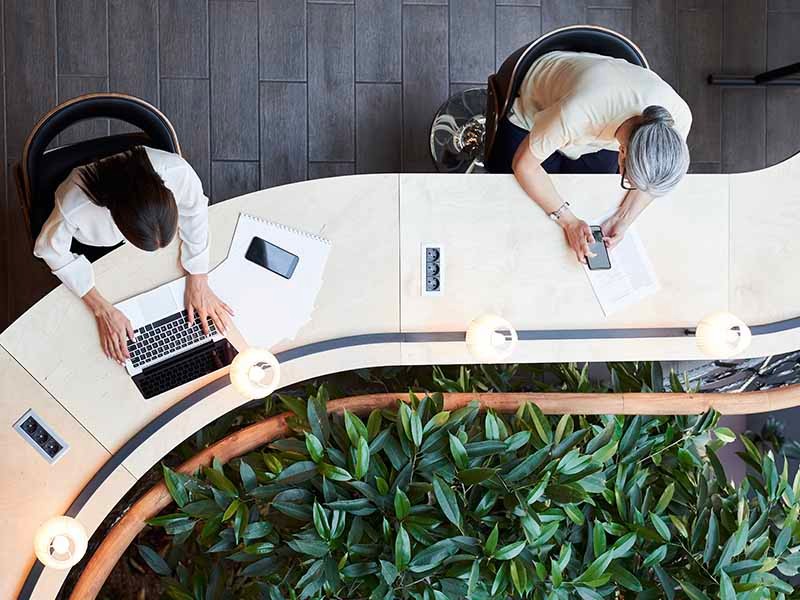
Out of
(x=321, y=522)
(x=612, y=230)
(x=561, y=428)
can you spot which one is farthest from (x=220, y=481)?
(x=612, y=230)

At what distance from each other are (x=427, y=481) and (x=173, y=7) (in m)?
2.28

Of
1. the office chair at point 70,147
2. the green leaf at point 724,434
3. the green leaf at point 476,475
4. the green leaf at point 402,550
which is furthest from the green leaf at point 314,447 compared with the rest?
the green leaf at point 724,434

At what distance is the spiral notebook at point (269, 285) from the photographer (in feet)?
7.47

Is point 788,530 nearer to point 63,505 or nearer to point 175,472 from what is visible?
point 175,472

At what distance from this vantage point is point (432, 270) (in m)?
2.37

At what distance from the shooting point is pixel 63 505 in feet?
7.35

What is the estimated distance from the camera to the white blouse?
6.73 ft

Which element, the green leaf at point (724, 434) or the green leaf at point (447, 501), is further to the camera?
the green leaf at point (724, 434)

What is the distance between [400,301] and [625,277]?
2.45 feet

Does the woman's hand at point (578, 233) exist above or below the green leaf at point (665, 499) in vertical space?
above

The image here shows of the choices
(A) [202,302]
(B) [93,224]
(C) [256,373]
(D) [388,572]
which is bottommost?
(D) [388,572]

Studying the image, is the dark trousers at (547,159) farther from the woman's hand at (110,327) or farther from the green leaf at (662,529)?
the woman's hand at (110,327)

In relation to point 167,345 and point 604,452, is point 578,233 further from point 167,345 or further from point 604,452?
point 167,345

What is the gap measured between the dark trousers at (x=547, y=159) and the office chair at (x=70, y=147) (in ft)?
3.62
